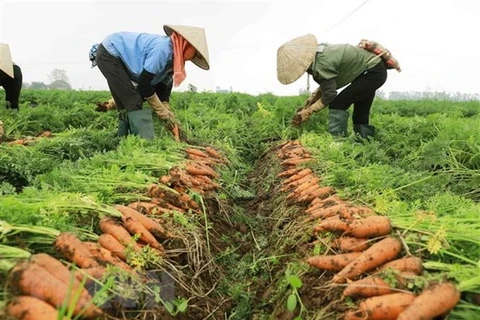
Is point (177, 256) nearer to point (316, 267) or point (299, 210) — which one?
point (316, 267)

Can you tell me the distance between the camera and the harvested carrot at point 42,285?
1.79 metres

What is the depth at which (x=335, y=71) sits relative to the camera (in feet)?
19.1

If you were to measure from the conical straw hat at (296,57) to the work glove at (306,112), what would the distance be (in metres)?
0.70

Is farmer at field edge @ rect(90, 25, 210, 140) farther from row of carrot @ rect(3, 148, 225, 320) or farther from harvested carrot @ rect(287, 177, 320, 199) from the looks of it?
harvested carrot @ rect(287, 177, 320, 199)

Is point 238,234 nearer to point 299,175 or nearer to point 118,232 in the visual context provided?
point 299,175

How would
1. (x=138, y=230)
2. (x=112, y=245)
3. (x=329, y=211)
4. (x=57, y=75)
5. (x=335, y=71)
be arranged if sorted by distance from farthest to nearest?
1. (x=57, y=75)
2. (x=335, y=71)
3. (x=329, y=211)
4. (x=138, y=230)
5. (x=112, y=245)

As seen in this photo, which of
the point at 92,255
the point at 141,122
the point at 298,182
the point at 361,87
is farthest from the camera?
the point at 361,87

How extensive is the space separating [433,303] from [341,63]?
466 cm

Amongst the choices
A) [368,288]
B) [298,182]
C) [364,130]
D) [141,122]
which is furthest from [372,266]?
[364,130]

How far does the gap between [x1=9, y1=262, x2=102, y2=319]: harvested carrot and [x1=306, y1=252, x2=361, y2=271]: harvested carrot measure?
1326 millimetres

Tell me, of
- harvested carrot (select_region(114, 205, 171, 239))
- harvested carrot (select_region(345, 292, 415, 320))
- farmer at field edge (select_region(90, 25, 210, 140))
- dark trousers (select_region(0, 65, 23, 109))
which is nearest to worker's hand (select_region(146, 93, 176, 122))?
farmer at field edge (select_region(90, 25, 210, 140))

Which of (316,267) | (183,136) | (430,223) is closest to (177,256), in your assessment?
(316,267)

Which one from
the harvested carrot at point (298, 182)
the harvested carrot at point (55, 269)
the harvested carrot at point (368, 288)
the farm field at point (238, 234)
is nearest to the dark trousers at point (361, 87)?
the farm field at point (238, 234)

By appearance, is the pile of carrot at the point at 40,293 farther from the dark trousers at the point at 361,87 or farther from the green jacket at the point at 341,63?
the dark trousers at the point at 361,87
